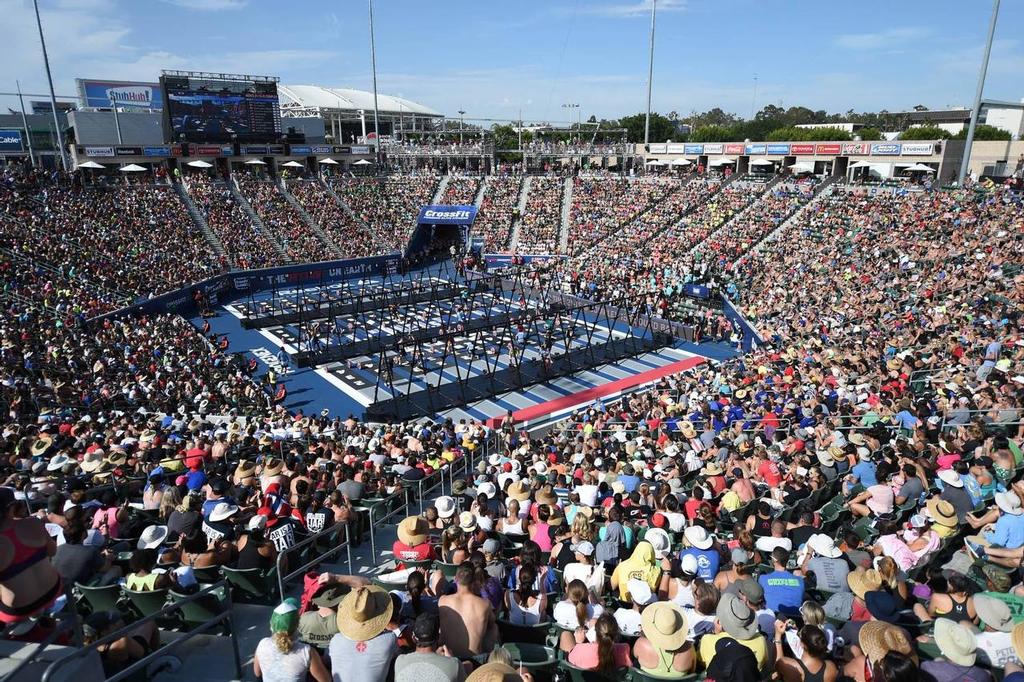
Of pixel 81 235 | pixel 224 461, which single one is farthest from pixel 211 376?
pixel 81 235

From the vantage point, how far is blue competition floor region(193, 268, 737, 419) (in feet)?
77.3

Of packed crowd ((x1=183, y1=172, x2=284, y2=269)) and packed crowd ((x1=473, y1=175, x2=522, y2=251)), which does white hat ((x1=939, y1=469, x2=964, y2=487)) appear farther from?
packed crowd ((x1=473, y1=175, x2=522, y2=251))

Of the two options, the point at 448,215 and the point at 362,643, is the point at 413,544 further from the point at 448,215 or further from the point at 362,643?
the point at 448,215

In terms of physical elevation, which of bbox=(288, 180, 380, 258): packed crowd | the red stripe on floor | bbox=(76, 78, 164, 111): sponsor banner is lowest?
the red stripe on floor

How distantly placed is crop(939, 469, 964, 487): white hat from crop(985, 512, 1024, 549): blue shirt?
3.68ft

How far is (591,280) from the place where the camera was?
36.1 m

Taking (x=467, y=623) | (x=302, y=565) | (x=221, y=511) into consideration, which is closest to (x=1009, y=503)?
(x=467, y=623)

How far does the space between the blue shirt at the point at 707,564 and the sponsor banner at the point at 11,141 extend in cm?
8259

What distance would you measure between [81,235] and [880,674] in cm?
4163

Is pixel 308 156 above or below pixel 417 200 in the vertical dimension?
above

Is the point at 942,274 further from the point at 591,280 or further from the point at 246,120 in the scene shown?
the point at 246,120

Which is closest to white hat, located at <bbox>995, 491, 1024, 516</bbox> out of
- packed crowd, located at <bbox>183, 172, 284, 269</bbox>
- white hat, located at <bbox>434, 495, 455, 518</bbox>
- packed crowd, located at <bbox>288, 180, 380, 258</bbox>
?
white hat, located at <bbox>434, 495, 455, 518</bbox>

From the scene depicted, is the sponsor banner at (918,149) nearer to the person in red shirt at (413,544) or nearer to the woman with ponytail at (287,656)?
the person in red shirt at (413,544)

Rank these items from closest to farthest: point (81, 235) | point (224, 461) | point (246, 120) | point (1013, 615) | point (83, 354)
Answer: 1. point (1013, 615)
2. point (224, 461)
3. point (83, 354)
4. point (81, 235)
5. point (246, 120)
